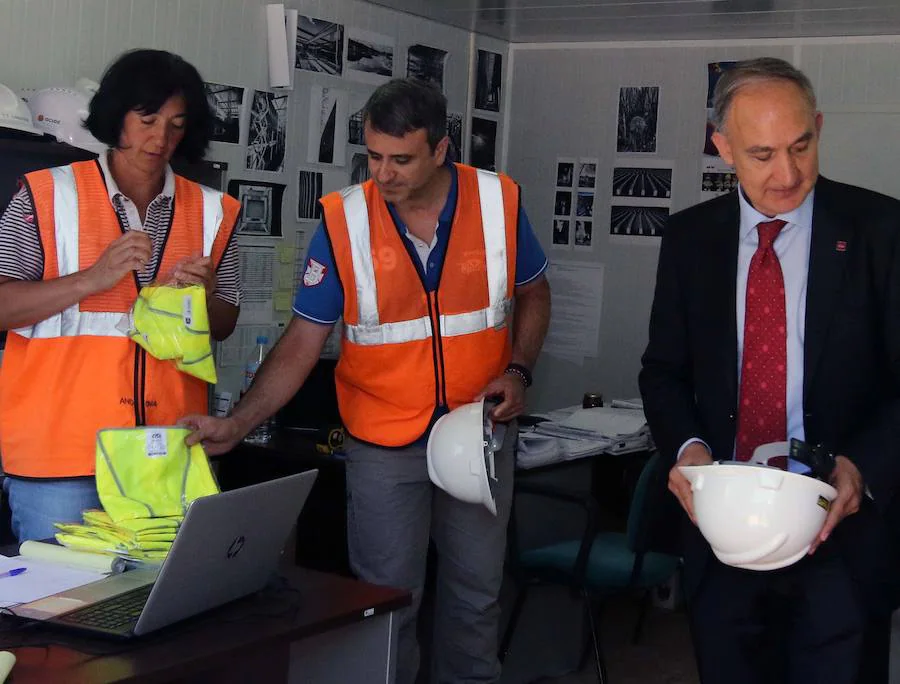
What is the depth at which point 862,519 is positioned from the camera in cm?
214

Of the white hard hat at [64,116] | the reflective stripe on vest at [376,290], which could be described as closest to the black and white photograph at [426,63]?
the white hard hat at [64,116]

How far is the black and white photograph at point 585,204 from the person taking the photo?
20.8 ft

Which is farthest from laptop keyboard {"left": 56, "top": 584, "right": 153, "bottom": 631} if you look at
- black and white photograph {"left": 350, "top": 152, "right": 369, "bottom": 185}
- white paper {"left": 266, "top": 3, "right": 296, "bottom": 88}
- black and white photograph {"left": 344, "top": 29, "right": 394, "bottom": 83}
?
black and white photograph {"left": 344, "top": 29, "right": 394, "bottom": 83}

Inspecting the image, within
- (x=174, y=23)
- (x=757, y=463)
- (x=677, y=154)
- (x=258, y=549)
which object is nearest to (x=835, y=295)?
(x=757, y=463)

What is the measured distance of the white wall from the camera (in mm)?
5660

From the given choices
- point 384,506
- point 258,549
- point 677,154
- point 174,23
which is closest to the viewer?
point 258,549

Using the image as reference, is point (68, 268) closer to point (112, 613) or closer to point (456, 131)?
point (112, 613)

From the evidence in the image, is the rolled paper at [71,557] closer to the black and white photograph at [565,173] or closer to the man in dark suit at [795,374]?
the man in dark suit at [795,374]

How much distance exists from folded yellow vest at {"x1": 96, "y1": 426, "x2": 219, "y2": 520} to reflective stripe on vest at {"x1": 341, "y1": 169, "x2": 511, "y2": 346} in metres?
0.72

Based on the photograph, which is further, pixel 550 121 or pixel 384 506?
pixel 550 121

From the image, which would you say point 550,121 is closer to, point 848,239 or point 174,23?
point 174,23

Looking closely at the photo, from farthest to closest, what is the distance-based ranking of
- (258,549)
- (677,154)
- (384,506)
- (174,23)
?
(677,154) → (174,23) → (384,506) → (258,549)

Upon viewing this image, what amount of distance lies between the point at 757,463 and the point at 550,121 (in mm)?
4515

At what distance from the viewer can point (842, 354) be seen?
7.02 ft
